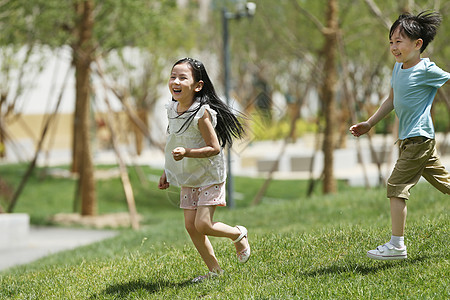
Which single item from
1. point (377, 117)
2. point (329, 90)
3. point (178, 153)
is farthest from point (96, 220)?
point (377, 117)

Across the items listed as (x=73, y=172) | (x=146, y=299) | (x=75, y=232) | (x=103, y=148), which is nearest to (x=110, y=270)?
(x=146, y=299)

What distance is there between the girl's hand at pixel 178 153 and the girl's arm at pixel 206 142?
4cm

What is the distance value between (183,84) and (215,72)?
48.2ft

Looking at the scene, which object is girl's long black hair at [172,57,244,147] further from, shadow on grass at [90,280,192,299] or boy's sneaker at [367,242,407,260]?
boy's sneaker at [367,242,407,260]

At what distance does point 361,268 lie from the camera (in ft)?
14.8

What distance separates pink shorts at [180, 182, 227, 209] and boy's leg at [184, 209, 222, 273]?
0.20ft

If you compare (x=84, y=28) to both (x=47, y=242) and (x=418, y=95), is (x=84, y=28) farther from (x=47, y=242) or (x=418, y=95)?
(x=418, y=95)

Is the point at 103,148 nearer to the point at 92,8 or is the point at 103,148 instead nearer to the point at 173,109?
the point at 92,8

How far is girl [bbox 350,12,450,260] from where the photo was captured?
4.39m

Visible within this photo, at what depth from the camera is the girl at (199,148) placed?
4492mm

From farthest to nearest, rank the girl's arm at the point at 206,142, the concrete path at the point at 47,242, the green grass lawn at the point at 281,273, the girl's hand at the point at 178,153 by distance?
the concrete path at the point at 47,242 → the girl's arm at the point at 206,142 → the girl's hand at the point at 178,153 → the green grass lawn at the point at 281,273

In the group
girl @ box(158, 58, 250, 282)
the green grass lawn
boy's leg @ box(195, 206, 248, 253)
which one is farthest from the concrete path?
boy's leg @ box(195, 206, 248, 253)

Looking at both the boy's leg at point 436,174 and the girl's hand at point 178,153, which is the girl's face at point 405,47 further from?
the girl's hand at point 178,153

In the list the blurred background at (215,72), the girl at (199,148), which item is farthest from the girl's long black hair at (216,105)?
the blurred background at (215,72)
